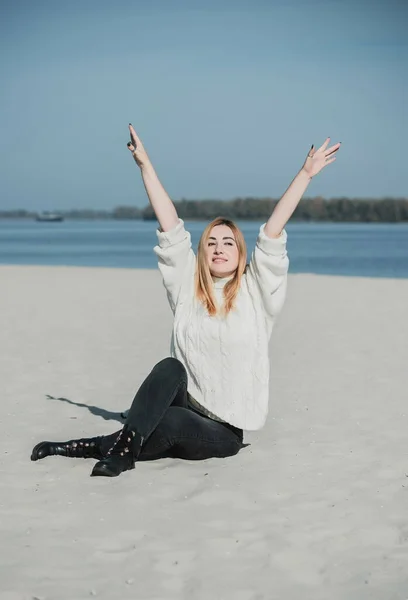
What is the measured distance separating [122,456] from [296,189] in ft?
5.61

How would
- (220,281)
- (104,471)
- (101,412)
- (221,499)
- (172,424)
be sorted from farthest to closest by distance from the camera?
(101,412) < (220,281) < (172,424) < (104,471) < (221,499)

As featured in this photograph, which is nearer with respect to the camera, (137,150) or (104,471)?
(104,471)

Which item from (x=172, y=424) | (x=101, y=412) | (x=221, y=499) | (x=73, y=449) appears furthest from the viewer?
(x=101, y=412)

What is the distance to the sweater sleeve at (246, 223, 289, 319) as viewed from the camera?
16.1ft

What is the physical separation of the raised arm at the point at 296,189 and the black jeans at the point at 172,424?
90 centimetres

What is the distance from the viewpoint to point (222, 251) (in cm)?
507

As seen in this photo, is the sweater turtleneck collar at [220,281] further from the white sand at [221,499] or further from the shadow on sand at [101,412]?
the shadow on sand at [101,412]

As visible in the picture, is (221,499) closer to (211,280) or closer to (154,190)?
(211,280)

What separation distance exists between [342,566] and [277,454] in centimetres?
184

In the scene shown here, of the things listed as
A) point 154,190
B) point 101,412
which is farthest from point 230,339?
point 101,412

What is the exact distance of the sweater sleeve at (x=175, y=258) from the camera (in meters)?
5.05

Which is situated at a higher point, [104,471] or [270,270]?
[270,270]

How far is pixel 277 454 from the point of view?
561 cm

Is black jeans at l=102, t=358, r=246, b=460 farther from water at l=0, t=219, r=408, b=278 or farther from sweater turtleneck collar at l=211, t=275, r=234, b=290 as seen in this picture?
water at l=0, t=219, r=408, b=278
